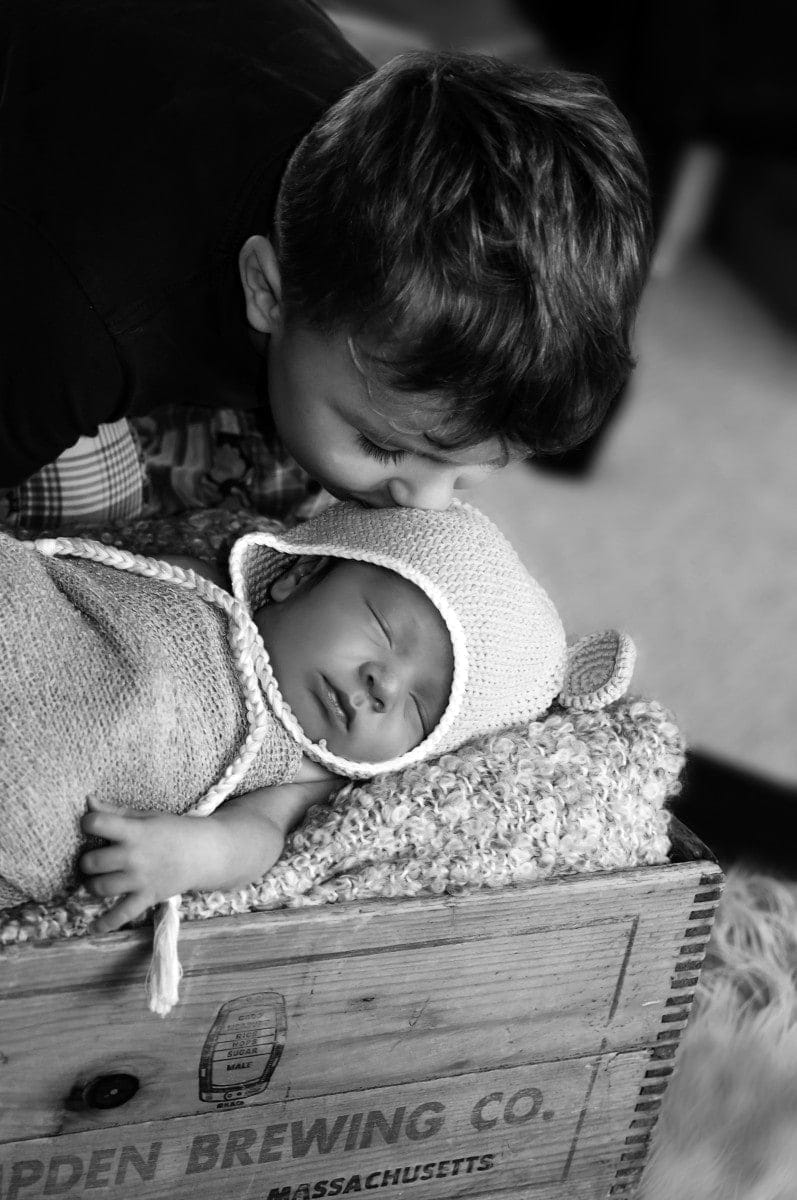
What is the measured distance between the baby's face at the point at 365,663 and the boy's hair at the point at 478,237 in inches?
5.8

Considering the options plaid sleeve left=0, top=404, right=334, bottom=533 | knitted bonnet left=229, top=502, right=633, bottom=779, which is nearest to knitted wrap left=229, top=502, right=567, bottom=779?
knitted bonnet left=229, top=502, right=633, bottom=779

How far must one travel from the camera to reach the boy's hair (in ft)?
2.68

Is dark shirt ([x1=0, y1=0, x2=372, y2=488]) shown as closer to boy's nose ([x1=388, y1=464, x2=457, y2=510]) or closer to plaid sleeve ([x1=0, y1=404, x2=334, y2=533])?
boy's nose ([x1=388, y1=464, x2=457, y2=510])

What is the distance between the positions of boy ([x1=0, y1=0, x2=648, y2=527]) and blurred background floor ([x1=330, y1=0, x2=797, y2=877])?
2.02ft

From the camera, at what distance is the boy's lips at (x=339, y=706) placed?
3.07ft

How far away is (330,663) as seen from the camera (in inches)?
36.7

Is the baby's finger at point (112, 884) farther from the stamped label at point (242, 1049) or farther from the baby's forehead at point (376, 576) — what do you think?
the baby's forehead at point (376, 576)

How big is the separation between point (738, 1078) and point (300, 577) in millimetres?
628

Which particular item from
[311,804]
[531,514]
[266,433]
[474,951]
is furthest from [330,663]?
[531,514]

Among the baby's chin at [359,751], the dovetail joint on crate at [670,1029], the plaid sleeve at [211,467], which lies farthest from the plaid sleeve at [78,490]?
the dovetail joint on crate at [670,1029]

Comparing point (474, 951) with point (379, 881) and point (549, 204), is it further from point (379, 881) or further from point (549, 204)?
point (549, 204)

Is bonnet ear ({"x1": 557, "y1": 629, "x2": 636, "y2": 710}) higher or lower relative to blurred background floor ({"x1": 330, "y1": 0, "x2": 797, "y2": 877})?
higher

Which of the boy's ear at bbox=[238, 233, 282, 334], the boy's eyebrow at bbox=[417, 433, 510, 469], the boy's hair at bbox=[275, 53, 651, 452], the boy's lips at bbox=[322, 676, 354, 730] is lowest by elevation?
the boy's lips at bbox=[322, 676, 354, 730]

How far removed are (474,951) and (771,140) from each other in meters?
1.87
